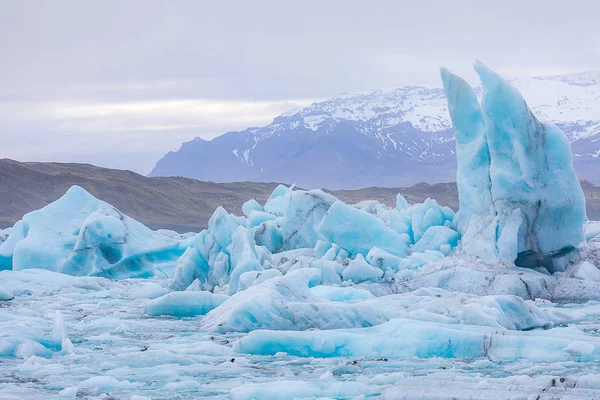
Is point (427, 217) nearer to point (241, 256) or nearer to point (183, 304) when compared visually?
point (241, 256)

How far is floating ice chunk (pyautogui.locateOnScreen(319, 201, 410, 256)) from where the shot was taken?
1705cm

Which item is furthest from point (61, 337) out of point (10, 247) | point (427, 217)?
point (10, 247)

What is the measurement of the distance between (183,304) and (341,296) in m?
2.66

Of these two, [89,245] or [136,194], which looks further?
[136,194]

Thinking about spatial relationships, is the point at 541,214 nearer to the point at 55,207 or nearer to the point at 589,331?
the point at 589,331

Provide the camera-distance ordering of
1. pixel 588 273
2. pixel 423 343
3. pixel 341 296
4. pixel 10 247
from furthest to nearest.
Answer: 1. pixel 10 247
2. pixel 588 273
3. pixel 341 296
4. pixel 423 343

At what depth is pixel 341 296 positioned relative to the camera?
13.7 m

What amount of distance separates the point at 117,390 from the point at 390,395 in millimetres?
2714

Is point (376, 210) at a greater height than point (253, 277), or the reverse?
point (376, 210)

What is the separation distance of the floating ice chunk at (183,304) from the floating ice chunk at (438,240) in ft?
19.3

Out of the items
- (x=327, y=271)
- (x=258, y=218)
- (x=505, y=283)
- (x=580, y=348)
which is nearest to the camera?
(x=580, y=348)

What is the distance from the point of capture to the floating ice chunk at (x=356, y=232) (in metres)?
17.0

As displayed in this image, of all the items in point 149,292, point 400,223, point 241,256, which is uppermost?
point 400,223

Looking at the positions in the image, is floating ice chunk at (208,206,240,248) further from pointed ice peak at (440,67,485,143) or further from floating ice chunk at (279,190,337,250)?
pointed ice peak at (440,67,485,143)
